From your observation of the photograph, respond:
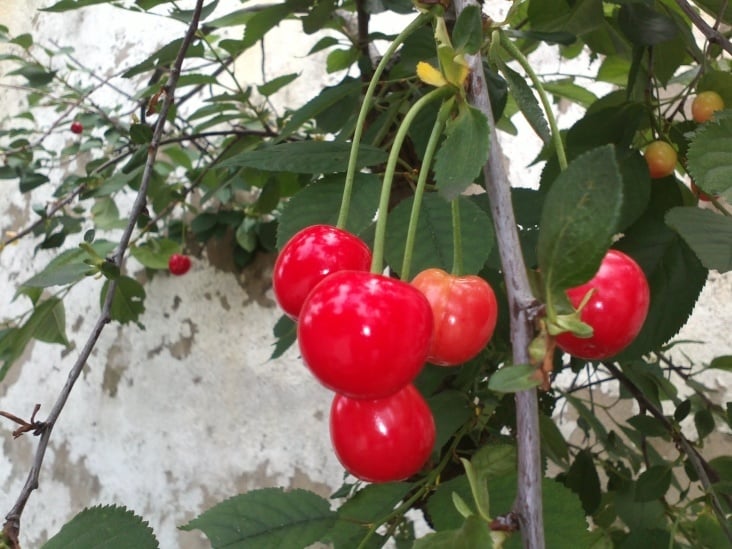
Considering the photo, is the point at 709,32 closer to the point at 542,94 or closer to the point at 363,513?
the point at 542,94

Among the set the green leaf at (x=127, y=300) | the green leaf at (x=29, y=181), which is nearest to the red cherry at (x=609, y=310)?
the green leaf at (x=127, y=300)

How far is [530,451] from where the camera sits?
0.71 ft

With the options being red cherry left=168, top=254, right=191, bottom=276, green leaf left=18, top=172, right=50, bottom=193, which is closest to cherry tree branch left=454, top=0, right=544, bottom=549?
red cherry left=168, top=254, right=191, bottom=276

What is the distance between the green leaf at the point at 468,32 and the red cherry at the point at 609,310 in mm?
110

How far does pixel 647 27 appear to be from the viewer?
1.59ft

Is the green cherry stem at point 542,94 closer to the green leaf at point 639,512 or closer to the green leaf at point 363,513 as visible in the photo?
the green leaf at point 363,513

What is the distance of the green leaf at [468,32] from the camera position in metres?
0.29

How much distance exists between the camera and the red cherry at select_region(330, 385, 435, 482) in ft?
0.98

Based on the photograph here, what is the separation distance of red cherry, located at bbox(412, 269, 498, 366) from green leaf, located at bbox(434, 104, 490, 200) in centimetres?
4

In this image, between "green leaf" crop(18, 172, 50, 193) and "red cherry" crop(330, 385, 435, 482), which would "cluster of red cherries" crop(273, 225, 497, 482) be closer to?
"red cherry" crop(330, 385, 435, 482)

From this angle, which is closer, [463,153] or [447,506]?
[463,153]

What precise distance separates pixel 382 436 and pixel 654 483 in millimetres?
444

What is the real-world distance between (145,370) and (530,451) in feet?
4.46

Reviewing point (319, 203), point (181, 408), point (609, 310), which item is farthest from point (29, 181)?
point (609, 310)
